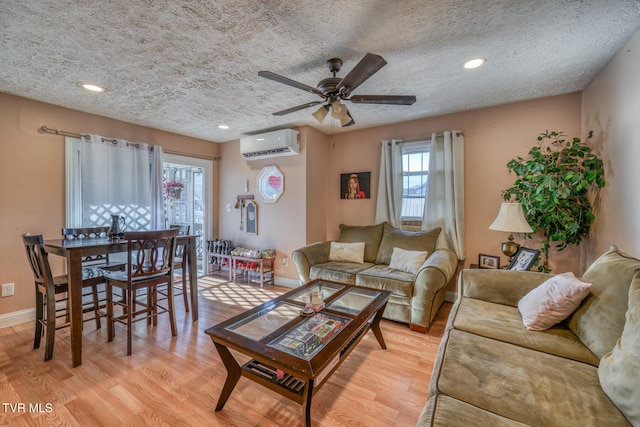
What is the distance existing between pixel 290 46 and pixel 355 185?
246cm

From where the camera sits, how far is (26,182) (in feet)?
9.26

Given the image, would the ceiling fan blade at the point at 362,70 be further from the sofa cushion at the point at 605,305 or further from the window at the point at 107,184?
the window at the point at 107,184

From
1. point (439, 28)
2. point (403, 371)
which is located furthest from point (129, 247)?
point (439, 28)

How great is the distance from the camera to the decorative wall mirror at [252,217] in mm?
4438

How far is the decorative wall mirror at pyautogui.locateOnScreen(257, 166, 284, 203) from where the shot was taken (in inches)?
163

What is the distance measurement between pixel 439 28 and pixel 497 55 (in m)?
0.69

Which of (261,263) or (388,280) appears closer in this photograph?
(388,280)

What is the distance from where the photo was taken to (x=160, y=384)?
182 cm

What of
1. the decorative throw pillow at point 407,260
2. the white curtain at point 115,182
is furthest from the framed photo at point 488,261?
the white curtain at point 115,182

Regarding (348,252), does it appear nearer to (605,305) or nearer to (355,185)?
(355,185)

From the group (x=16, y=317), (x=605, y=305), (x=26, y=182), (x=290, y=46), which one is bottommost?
(x=16, y=317)

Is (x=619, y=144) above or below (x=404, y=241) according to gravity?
above

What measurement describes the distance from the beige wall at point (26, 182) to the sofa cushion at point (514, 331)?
13.8 feet

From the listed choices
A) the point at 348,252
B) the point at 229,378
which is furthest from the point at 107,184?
the point at 348,252
